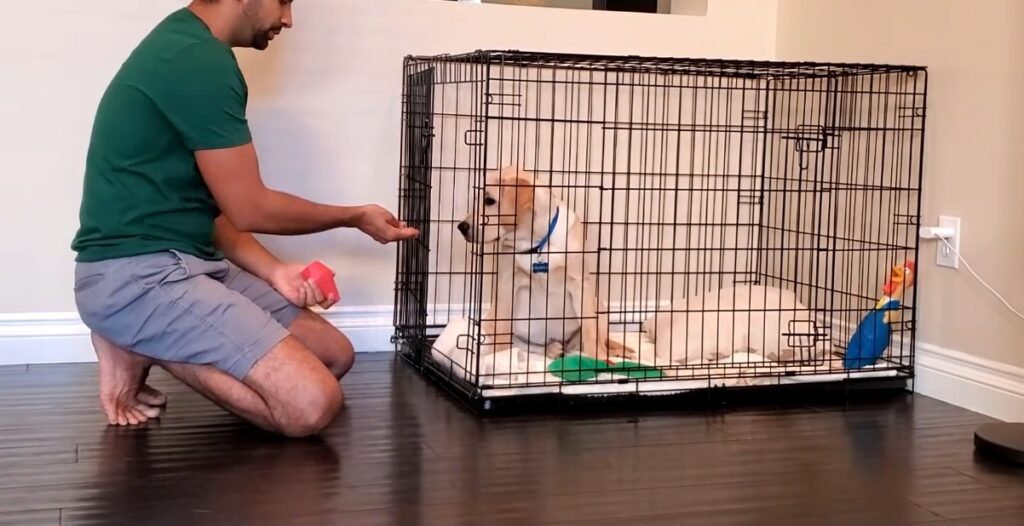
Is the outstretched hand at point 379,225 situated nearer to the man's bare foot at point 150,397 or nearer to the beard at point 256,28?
the beard at point 256,28

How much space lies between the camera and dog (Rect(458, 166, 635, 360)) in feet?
Result: 9.91

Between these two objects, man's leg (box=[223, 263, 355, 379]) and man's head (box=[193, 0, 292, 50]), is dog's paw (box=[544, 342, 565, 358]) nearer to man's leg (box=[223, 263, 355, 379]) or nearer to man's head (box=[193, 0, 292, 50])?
man's leg (box=[223, 263, 355, 379])

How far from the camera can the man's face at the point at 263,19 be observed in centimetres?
249

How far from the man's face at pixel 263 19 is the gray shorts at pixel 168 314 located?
569 millimetres

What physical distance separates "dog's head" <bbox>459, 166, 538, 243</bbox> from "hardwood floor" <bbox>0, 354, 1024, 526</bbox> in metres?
0.52

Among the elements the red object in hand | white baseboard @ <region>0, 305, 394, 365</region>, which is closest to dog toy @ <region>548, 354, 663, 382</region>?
the red object in hand

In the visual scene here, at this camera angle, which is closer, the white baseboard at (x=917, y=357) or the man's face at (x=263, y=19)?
the man's face at (x=263, y=19)

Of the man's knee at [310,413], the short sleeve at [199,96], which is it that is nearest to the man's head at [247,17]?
the short sleeve at [199,96]

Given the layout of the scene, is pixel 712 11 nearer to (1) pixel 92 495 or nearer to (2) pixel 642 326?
(2) pixel 642 326

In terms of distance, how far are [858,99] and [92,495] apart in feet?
8.31

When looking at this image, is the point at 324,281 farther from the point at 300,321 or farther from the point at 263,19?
the point at 263,19

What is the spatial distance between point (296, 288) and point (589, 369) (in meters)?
0.82

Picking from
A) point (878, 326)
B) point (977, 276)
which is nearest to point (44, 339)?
point (878, 326)

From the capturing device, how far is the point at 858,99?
3.35 metres
